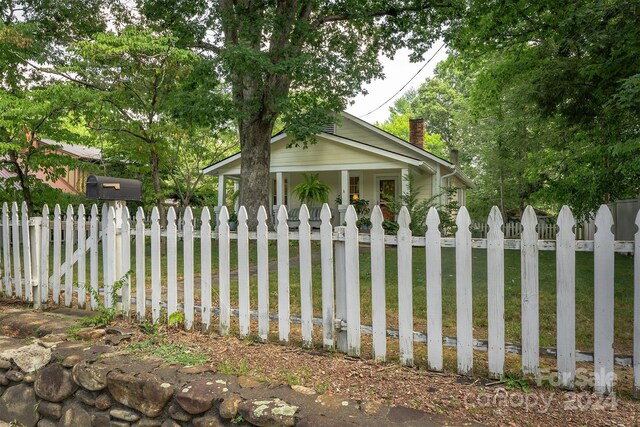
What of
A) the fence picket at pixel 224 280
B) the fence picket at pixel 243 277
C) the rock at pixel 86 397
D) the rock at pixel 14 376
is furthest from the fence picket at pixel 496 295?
the rock at pixel 14 376

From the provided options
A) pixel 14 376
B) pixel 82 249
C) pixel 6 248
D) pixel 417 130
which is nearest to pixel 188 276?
pixel 82 249

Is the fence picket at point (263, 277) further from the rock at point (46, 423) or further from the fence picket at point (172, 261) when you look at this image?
the rock at point (46, 423)

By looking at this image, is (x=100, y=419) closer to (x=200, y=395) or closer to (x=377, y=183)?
(x=200, y=395)

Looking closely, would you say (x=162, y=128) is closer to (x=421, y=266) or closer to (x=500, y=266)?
(x=421, y=266)

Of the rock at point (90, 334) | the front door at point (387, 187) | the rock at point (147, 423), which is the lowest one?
the rock at point (147, 423)

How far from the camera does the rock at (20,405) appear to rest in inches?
127

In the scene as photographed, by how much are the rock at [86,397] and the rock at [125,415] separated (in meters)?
0.19

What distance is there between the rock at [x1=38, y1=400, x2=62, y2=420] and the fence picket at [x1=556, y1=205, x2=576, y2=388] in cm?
334

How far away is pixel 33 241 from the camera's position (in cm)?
445

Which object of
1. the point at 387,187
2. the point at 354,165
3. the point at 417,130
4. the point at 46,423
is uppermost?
the point at 417,130

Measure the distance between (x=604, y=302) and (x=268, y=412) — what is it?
1937 mm

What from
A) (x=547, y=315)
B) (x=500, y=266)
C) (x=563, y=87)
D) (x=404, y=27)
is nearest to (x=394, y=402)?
(x=500, y=266)

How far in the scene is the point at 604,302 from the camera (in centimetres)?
238

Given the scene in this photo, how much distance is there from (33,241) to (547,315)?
5.42 m
